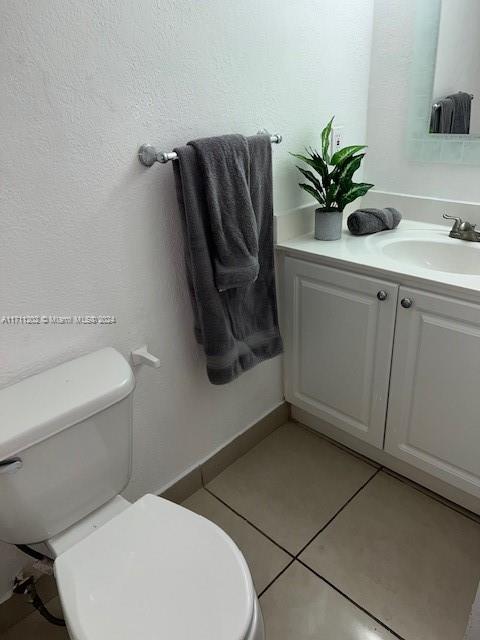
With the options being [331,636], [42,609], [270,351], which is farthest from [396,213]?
[42,609]

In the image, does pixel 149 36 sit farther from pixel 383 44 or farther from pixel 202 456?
pixel 202 456

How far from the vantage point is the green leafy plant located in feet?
5.22

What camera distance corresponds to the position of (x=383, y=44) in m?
1.74

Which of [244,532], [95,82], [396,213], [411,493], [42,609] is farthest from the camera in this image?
[396,213]

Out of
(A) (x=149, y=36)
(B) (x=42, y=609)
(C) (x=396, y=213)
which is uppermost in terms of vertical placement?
(A) (x=149, y=36)

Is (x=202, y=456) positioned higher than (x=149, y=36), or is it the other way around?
(x=149, y=36)

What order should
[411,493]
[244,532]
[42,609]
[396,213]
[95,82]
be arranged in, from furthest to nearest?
[396,213], [411,493], [244,532], [42,609], [95,82]

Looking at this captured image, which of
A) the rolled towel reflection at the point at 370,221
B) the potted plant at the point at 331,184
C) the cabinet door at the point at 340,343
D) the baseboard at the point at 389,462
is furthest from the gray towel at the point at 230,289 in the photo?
the baseboard at the point at 389,462

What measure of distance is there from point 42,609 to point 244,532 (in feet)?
2.09

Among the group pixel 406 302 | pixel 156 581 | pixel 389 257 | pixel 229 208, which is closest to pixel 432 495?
pixel 406 302

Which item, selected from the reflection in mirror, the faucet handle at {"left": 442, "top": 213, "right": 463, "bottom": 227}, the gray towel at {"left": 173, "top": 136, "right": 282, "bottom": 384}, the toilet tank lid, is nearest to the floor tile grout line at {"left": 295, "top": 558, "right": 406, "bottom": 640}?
the gray towel at {"left": 173, "top": 136, "right": 282, "bottom": 384}

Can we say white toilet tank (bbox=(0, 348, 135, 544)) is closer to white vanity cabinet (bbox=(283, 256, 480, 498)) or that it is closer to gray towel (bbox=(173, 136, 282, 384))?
gray towel (bbox=(173, 136, 282, 384))

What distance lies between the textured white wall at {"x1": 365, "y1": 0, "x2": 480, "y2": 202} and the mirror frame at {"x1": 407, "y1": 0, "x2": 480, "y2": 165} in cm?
2

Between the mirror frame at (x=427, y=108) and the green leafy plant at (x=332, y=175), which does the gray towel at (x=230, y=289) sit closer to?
the green leafy plant at (x=332, y=175)
